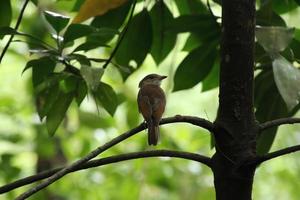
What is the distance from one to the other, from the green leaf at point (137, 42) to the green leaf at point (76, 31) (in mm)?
420

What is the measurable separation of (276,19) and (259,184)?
3522mm

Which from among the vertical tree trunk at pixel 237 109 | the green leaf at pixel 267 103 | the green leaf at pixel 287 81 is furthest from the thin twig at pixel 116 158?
the green leaf at pixel 267 103

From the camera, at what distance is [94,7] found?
6.44 ft

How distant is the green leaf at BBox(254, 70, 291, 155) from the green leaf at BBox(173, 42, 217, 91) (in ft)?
0.56

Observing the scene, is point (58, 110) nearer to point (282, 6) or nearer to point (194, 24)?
point (194, 24)

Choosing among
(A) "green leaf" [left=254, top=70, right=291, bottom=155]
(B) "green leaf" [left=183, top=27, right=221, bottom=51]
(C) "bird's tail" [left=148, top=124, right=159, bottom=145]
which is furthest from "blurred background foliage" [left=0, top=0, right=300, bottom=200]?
(A) "green leaf" [left=254, top=70, right=291, bottom=155]

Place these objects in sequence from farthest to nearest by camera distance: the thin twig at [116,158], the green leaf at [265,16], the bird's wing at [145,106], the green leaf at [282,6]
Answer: the bird's wing at [145,106] → the green leaf at [282,6] → the green leaf at [265,16] → the thin twig at [116,158]

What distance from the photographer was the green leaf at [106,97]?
6.11 ft

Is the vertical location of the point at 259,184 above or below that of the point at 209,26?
below

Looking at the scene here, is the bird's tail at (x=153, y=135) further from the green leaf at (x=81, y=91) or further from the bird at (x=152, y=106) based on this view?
the green leaf at (x=81, y=91)

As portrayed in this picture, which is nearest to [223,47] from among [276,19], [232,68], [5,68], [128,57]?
[232,68]

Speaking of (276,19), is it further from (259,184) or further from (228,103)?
(259,184)

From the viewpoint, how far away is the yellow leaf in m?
1.96

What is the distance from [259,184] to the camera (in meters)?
5.35
